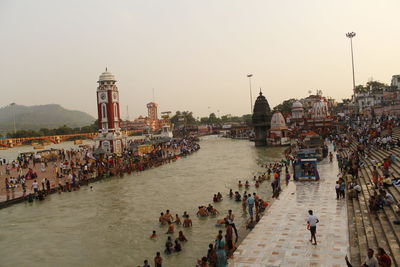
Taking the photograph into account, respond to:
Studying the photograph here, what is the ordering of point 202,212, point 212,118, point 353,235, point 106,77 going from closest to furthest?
1. point 353,235
2. point 202,212
3. point 106,77
4. point 212,118

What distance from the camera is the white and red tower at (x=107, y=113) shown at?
4206 centimetres

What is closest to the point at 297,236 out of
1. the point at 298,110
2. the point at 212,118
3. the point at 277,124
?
the point at 277,124

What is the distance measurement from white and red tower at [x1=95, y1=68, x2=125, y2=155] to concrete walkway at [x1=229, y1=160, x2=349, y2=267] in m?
30.2

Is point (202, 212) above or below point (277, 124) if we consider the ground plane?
below

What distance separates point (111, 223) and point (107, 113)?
28296mm

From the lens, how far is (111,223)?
15.9 meters

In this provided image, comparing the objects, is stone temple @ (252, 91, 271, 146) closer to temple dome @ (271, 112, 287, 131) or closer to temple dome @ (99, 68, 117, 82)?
temple dome @ (271, 112, 287, 131)

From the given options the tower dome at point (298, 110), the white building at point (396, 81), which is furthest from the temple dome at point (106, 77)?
the white building at point (396, 81)

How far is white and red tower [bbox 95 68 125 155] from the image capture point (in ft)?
138

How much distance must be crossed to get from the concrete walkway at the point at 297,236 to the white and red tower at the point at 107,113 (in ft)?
99.2

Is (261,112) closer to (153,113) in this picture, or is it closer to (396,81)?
(396,81)

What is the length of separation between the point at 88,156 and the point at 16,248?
23.8 meters

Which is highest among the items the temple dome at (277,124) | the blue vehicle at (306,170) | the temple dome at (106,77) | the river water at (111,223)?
the temple dome at (106,77)

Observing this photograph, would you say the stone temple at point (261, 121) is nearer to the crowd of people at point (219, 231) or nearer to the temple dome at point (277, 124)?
the temple dome at point (277, 124)
